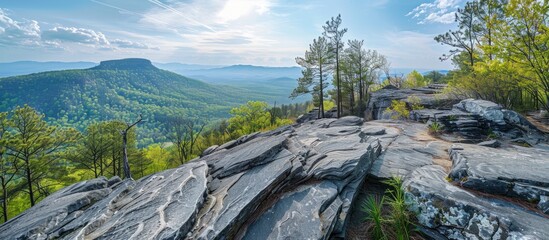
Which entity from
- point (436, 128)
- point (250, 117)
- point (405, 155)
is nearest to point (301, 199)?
point (405, 155)

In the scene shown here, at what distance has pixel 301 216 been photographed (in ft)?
14.8

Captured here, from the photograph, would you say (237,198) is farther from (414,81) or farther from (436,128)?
(414,81)

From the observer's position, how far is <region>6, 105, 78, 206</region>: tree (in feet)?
56.3

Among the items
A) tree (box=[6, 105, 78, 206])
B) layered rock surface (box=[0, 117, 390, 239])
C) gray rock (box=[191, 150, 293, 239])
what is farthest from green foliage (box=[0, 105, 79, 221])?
gray rock (box=[191, 150, 293, 239])

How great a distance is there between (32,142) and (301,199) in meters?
22.6

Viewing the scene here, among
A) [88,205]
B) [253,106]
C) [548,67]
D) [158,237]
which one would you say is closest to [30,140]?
[88,205]

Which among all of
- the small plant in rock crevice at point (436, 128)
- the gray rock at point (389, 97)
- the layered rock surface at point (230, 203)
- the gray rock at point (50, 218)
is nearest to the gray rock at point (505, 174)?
the layered rock surface at point (230, 203)

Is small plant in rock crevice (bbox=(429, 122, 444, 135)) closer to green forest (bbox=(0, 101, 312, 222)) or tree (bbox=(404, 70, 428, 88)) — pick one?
green forest (bbox=(0, 101, 312, 222))

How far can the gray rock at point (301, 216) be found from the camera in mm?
4094

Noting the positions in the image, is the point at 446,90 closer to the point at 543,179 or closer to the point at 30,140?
the point at 543,179

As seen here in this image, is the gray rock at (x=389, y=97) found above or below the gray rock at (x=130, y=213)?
above

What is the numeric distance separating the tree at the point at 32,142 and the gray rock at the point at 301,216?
21.3 metres

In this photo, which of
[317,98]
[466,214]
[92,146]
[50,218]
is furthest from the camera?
[317,98]

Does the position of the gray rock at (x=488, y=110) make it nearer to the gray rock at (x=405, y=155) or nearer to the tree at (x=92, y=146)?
the gray rock at (x=405, y=155)
